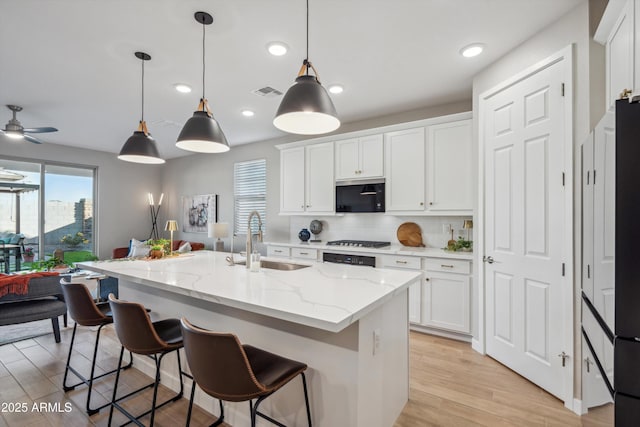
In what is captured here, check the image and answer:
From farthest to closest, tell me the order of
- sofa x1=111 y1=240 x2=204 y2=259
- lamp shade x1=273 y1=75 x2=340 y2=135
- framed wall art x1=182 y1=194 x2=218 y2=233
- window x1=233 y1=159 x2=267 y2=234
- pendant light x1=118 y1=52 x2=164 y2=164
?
framed wall art x1=182 y1=194 x2=218 y2=233, sofa x1=111 y1=240 x2=204 y2=259, window x1=233 y1=159 x2=267 y2=234, pendant light x1=118 y1=52 x2=164 y2=164, lamp shade x1=273 y1=75 x2=340 y2=135

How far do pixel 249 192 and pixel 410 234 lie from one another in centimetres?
333

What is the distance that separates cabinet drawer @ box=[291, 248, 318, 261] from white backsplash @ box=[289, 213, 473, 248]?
0.57 meters

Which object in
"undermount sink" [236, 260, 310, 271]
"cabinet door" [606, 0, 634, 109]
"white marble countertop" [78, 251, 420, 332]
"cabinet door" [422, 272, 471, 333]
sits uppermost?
"cabinet door" [606, 0, 634, 109]

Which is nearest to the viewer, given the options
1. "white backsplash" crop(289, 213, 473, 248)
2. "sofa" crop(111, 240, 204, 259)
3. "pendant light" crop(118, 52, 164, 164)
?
"pendant light" crop(118, 52, 164, 164)

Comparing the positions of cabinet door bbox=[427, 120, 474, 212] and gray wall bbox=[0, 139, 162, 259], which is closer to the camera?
cabinet door bbox=[427, 120, 474, 212]

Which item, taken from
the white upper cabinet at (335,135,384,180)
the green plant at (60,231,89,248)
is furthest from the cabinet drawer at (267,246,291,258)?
the green plant at (60,231,89,248)

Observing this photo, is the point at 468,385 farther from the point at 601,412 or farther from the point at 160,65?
the point at 160,65

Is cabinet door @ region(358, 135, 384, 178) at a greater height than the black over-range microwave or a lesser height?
greater

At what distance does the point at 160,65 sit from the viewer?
2850 millimetres

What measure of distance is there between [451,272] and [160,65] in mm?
3566

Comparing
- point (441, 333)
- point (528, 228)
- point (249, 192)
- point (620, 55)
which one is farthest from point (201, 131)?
point (249, 192)

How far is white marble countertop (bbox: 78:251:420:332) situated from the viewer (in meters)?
1.30

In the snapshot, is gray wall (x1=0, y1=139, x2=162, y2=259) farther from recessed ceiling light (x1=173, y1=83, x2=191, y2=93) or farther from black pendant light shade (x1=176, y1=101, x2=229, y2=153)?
black pendant light shade (x1=176, y1=101, x2=229, y2=153)

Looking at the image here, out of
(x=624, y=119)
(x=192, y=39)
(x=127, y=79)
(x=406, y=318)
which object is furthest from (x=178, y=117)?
(x=624, y=119)
